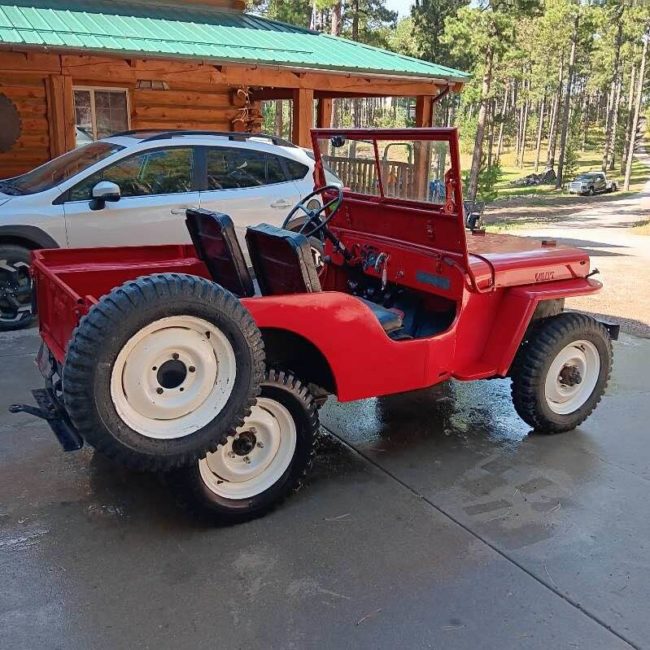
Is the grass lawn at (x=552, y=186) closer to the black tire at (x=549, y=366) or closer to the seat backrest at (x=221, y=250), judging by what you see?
the black tire at (x=549, y=366)

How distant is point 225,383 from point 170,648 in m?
1.03

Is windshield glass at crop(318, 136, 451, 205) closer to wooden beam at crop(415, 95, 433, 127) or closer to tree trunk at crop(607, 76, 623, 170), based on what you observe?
wooden beam at crop(415, 95, 433, 127)

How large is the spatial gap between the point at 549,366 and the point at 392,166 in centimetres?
155

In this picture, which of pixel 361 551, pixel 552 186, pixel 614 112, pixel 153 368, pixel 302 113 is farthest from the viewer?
pixel 614 112

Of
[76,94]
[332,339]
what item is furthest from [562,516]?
[76,94]

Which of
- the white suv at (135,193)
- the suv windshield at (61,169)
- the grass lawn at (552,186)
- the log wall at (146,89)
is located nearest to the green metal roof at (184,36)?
the log wall at (146,89)

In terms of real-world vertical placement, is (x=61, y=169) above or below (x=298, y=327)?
above

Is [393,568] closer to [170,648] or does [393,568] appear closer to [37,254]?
[170,648]

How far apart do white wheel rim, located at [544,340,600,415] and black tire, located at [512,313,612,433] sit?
0.02m

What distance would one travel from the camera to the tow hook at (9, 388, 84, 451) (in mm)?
3055

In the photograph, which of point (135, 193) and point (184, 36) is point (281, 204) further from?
point (184, 36)

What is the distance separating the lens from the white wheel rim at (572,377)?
4352 millimetres

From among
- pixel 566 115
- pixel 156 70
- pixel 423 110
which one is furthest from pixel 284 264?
pixel 566 115

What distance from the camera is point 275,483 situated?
340 centimetres
